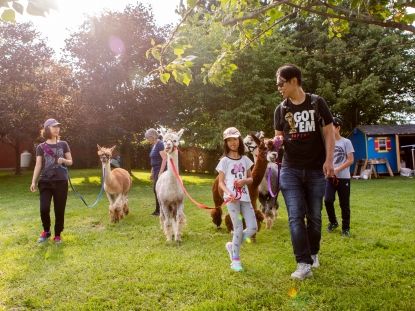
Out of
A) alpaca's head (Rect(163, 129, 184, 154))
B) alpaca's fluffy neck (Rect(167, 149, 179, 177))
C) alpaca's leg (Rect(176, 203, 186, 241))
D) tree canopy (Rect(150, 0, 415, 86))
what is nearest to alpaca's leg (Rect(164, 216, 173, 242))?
alpaca's leg (Rect(176, 203, 186, 241))

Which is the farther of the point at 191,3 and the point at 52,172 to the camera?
the point at 52,172

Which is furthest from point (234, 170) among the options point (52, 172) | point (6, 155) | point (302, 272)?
point (6, 155)

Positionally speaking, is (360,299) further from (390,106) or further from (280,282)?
(390,106)

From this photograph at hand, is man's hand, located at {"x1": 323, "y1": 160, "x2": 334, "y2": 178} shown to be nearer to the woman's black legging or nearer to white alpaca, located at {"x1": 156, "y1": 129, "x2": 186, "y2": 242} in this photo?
white alpaca, located at {"x1": 156, "y1": 129, "x2": 186, "y2": 242}

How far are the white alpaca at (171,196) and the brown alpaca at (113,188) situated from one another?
2.52 meters

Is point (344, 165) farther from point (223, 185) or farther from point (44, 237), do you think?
point (44, 237)

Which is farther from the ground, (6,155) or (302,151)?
(6,155)

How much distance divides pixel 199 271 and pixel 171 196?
225 cm

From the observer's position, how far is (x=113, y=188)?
32.0 feet

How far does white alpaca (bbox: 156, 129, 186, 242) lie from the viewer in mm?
7160

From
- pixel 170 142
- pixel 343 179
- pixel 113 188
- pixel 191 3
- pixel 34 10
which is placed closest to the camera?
pixel 34 10

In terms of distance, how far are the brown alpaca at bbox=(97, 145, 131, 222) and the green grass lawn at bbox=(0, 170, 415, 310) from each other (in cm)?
57

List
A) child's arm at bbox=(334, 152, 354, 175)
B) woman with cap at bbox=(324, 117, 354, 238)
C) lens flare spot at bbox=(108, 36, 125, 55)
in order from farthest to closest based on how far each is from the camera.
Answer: lens flare spot at bbox=(108, 36, 125, 55) → woman with cap at bbox=(324, 117, 354, 238) → child's arm at bbox=(334, 152, 354, 175)

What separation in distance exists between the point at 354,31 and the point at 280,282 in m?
23.6
